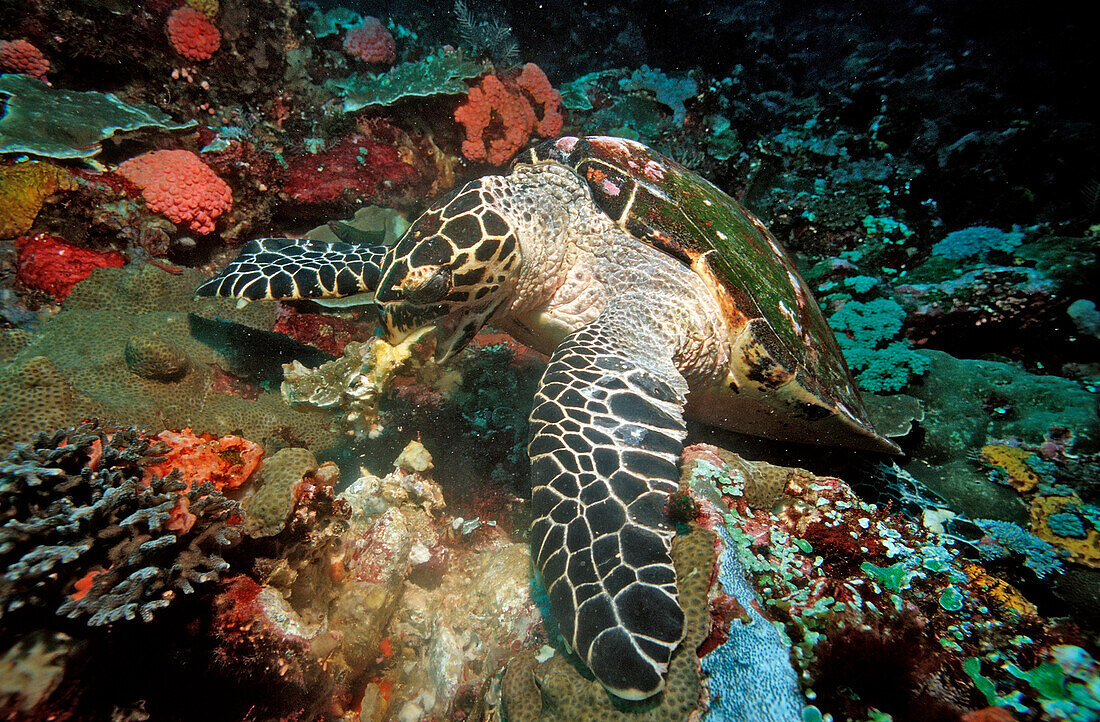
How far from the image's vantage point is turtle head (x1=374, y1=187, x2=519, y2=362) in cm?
220

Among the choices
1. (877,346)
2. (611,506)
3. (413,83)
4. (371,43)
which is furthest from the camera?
(371,43)

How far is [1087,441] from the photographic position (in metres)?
2.65

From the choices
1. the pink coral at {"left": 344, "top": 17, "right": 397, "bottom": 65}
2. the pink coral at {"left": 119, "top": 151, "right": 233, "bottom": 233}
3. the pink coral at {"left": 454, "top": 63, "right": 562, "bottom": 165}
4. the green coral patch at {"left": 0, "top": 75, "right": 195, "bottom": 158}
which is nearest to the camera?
the green coral patch at {"left": 0, "top": 75, "right": 195, "bottom": 158}

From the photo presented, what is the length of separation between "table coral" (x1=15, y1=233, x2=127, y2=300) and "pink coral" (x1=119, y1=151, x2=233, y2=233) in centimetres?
64

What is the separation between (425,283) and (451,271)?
0.17 meters

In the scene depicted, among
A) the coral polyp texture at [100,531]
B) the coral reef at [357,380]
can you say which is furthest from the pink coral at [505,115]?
the coral polyp texture at [100,531]

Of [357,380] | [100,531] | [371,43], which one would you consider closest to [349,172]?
[357,380]

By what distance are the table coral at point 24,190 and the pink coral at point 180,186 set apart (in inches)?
15.9

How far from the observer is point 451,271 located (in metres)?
2.24

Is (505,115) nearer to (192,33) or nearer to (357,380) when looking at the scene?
(192,33)

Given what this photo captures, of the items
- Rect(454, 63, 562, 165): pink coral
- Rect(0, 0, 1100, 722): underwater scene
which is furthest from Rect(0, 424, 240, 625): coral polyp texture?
Rect(454, 63, 562, 165): pink coral

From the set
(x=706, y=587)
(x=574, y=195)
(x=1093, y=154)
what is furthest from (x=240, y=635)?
(x=1093, y=154)

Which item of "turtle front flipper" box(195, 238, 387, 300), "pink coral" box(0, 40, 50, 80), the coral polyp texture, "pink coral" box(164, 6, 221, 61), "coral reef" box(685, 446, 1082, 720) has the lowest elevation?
the coral polyp texture

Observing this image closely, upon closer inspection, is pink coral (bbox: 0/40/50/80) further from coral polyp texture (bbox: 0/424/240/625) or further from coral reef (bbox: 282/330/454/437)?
coral polyp texture (bbox: 0/424/240/625)
